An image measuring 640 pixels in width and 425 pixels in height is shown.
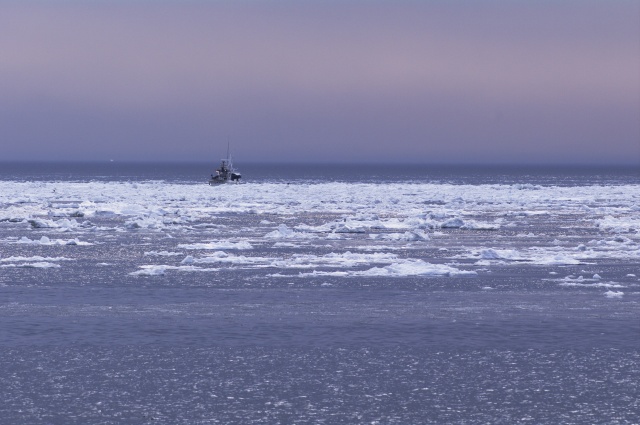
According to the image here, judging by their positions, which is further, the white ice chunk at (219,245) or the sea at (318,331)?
the white ice chunk at (219,245)

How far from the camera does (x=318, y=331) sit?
1425 centimetres

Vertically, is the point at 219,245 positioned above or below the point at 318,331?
above

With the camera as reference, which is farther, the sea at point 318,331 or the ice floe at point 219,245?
the ice floe at point 219,245

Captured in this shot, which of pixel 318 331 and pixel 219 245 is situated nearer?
pixel 318 331

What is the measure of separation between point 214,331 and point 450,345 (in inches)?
135

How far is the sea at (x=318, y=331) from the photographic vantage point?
10.3 meters

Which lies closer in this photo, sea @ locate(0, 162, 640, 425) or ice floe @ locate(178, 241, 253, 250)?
sea @ locate(0, 162, 640, 425)

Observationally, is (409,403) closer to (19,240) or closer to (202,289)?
(202,289)

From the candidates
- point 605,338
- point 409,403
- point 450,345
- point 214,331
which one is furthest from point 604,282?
point 409,403

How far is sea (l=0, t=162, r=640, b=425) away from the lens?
10289 millimetres

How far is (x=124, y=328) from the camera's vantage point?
47.4ft

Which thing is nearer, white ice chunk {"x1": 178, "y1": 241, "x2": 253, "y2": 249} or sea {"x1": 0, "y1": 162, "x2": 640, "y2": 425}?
sea {"x1": 0, "y1": 162, "x2": 640, "y2": 425}

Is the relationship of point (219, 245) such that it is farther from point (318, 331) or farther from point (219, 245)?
point (318, 331)

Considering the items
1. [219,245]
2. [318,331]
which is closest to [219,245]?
[219,245]
